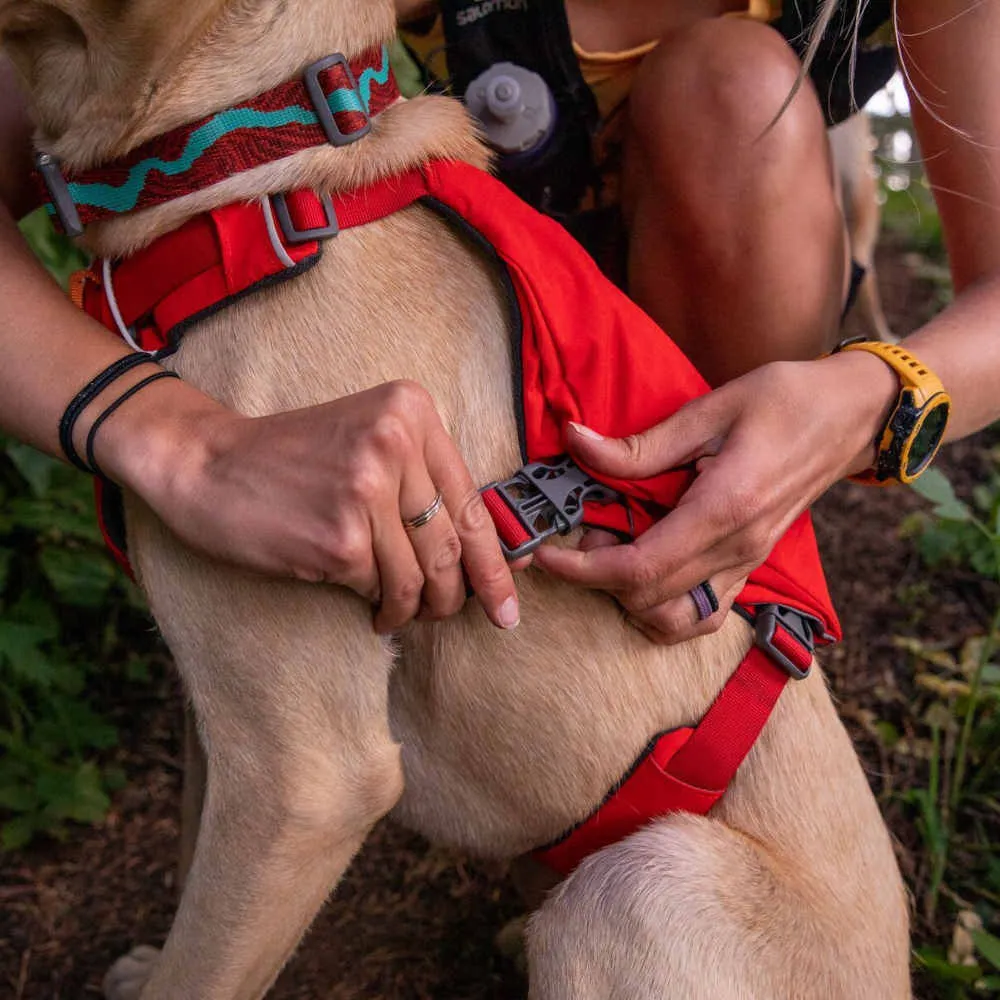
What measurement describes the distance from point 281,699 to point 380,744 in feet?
0.54

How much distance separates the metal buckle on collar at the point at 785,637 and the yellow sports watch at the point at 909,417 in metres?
0.31

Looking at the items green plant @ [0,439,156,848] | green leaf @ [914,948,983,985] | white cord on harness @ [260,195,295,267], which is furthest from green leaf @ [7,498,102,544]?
green leaf @ [914,948,983,985]

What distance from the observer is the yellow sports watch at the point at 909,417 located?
1715mm

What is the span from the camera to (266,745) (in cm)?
150

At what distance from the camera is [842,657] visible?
3227mm

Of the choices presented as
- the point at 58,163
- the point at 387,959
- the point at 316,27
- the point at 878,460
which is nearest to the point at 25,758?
the point at 387,959

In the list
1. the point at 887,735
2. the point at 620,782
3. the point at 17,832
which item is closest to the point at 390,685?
the point at 620,782

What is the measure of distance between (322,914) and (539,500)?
4.88 feet

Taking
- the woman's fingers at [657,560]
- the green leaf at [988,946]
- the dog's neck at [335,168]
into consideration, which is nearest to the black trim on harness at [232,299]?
the dog's neck at [335,168]

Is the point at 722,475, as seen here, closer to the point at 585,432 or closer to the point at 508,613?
the point at 585,432

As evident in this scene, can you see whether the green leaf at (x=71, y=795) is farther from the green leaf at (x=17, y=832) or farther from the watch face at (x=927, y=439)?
the watch face at (x=927, y=439)

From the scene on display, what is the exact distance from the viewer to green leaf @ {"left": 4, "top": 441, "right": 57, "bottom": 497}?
241 cm

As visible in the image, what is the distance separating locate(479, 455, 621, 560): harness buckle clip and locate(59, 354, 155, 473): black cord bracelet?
1.78 feet

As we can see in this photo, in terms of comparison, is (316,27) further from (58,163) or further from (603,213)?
(603,213)
